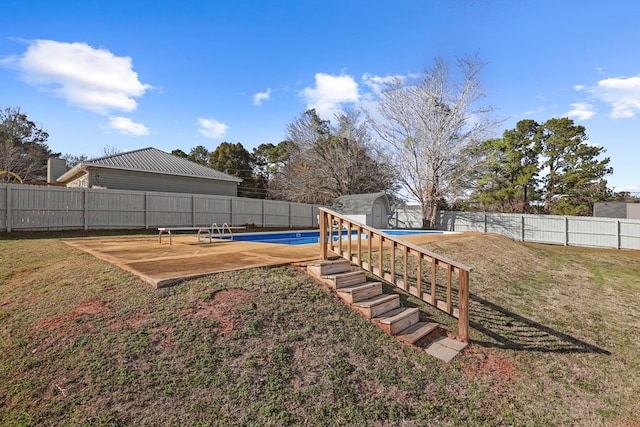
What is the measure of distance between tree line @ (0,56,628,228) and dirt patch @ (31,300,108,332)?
19.0m

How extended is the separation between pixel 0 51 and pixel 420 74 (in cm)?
2025

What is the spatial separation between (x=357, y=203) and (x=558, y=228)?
1092cm

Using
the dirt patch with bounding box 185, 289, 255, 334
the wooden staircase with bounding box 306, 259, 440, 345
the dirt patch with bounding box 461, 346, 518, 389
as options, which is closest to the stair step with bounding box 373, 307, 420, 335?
the wooden staircase with bounding box 306, 259, 440, 345

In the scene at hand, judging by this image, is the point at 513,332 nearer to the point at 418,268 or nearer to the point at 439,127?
the point at 418,268

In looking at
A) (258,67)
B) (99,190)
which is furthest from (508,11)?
(99,190)

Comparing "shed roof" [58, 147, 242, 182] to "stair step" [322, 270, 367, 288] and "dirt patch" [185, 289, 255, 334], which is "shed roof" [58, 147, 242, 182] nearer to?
"dirt patch" [185, 289, 255, 334]

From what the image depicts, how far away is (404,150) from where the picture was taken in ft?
67.3

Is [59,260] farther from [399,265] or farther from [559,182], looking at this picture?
[559,182]

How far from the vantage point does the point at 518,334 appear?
15.7 ft

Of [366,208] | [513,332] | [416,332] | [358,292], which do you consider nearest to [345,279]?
[358,292]

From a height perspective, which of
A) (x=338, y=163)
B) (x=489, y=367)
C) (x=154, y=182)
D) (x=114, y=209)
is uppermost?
(x=338, y=163)

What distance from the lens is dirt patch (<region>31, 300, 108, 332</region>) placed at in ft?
10.4

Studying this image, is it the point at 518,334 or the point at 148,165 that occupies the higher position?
the point at 148,165

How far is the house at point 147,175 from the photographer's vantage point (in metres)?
14.1
